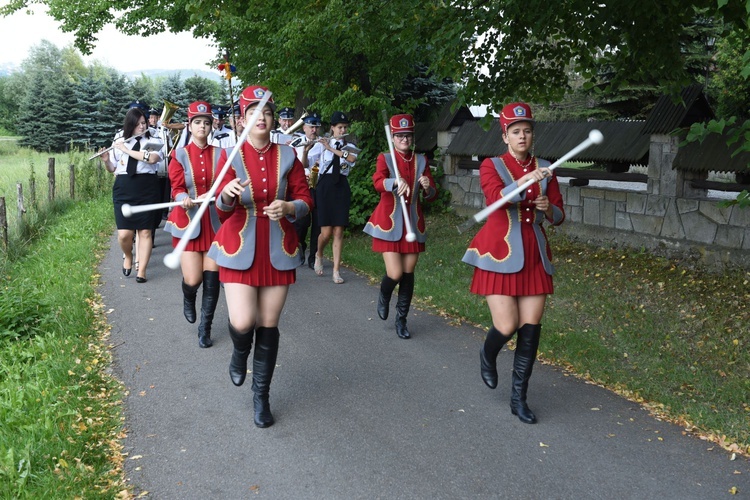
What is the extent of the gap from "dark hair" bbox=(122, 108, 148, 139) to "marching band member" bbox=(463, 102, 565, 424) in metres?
5.70

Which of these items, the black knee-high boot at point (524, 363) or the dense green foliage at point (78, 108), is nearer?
the black knee-high boot at point (524, 363)

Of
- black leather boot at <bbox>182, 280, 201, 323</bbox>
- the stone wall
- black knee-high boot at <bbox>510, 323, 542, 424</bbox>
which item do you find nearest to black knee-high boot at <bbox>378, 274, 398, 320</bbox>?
black leather boot at <bbox>182, 280, 201, 323</bbox>

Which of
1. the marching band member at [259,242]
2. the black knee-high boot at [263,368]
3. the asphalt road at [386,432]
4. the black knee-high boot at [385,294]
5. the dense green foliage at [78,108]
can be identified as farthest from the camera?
the dense green foliage at [78,108]

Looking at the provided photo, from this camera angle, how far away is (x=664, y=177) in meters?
10.2

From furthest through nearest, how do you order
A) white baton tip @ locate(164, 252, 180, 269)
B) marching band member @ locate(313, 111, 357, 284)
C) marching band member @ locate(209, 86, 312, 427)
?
marching band member @ locate(313, 111, 357, 284) < marching band member @ locate(209, 86, 312, 427) < white baton tip @ locate(164, 252, 180, 269)

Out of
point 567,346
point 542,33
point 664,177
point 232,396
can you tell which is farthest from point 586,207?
point 232,396

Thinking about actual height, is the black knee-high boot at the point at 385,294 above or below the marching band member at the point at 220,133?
below

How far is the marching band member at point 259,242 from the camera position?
17.3 feet

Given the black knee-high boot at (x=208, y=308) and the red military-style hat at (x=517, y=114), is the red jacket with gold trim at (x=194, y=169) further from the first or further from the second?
the red military-style hat at (x=517, y=114)

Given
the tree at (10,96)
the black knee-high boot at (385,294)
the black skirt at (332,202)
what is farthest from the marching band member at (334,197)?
the tree at (10,96)

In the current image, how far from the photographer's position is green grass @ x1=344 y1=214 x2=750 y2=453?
19.5 ft

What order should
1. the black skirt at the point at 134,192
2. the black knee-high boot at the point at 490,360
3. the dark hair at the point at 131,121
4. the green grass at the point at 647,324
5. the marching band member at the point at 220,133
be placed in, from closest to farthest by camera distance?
the black knee-high boot at the point at 490,360 → the green grass at the point at 647,324 → the dark hair at the point at 131,121 → the black skirt at the point at 134,192 → the marching band member at the point at 220,133

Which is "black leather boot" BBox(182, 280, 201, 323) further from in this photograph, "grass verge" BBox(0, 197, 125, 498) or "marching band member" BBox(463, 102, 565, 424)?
"marching band member" BBox(463, 102, 565, 424)

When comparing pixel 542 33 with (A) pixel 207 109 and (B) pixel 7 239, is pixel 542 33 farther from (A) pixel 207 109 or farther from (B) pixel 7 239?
(B) pixel 7 239
